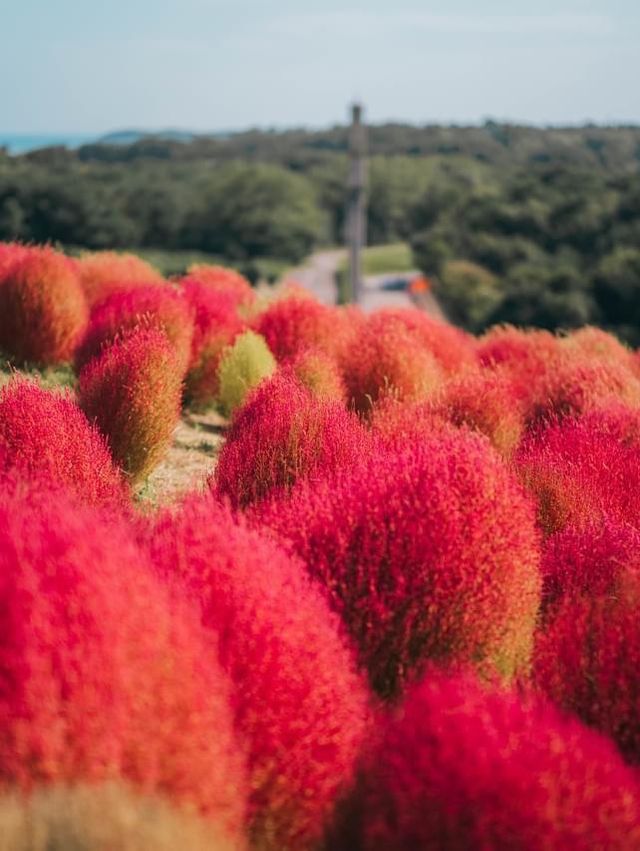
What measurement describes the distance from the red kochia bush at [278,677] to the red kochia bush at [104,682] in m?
0.22

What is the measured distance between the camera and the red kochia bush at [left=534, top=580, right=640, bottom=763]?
16.4 ft

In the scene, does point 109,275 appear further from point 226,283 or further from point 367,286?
point 367,286

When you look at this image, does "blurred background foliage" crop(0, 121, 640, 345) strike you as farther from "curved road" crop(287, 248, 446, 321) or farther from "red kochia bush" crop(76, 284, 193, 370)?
"red kochia bush" crop(76, 284, 193, 370)

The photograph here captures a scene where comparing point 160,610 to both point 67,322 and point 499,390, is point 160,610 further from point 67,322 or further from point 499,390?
point 67,322

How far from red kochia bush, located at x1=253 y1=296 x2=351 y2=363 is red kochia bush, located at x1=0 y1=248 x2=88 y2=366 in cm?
260

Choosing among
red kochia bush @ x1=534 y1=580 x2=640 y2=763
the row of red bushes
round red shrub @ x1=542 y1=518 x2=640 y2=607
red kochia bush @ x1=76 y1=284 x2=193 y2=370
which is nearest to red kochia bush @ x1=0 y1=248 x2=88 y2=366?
red kochia bush @ x1=76 y1=284 x2=193 y2=370

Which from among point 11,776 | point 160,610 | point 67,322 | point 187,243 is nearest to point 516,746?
point 160,610

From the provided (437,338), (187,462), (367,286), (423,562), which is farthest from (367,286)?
(423,562)

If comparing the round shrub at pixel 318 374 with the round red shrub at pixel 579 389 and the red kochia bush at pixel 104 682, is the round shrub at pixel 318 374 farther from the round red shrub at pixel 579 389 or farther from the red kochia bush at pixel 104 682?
the red kochia bush at pixel 104 682

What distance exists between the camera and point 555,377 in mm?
12297

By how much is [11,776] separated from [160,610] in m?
0.84

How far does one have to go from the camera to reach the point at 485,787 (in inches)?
153

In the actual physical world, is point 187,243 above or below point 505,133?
below

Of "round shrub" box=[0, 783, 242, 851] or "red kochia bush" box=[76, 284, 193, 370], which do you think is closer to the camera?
"round shrub" box=[0, 783, 242, 851]
